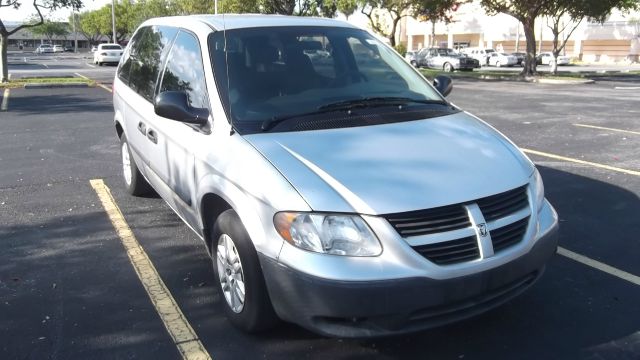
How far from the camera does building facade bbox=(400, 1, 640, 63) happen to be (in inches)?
2250

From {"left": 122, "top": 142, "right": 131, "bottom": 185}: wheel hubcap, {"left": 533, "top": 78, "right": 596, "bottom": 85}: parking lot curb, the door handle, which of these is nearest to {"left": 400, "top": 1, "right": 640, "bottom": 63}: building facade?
{"left": 533, "top": 78, "right": 596, "bottom": 85}: parking lot curb

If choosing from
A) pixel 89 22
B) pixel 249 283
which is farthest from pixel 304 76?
pixel 89 22

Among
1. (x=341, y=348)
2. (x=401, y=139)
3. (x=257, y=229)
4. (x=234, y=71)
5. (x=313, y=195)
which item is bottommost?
(x=341, y=348)

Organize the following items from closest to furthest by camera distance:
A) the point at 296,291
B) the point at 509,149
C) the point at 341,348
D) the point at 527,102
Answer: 1. the point at 296,291
2. the point at 341,348
3. the point at 509,149
4. the point at 527,102

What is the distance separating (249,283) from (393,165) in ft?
3.24

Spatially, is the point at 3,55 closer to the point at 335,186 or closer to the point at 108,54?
the point at 108,54

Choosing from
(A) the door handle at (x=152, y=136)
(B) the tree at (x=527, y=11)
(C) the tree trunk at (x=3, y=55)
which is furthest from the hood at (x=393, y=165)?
(B) the tree at (x=527, y=11)

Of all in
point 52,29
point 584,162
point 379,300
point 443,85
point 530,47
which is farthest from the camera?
point 52,29

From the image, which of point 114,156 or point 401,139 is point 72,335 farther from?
point 114,156

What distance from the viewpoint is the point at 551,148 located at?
845 centimetres

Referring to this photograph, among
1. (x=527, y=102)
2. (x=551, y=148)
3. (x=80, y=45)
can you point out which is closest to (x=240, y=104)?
(x=551, y=148)

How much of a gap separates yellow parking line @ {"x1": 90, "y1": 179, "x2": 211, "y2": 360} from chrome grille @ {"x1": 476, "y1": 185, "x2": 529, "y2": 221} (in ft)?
5.46

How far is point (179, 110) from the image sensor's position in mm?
3537

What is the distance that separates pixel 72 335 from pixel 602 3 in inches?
1069
